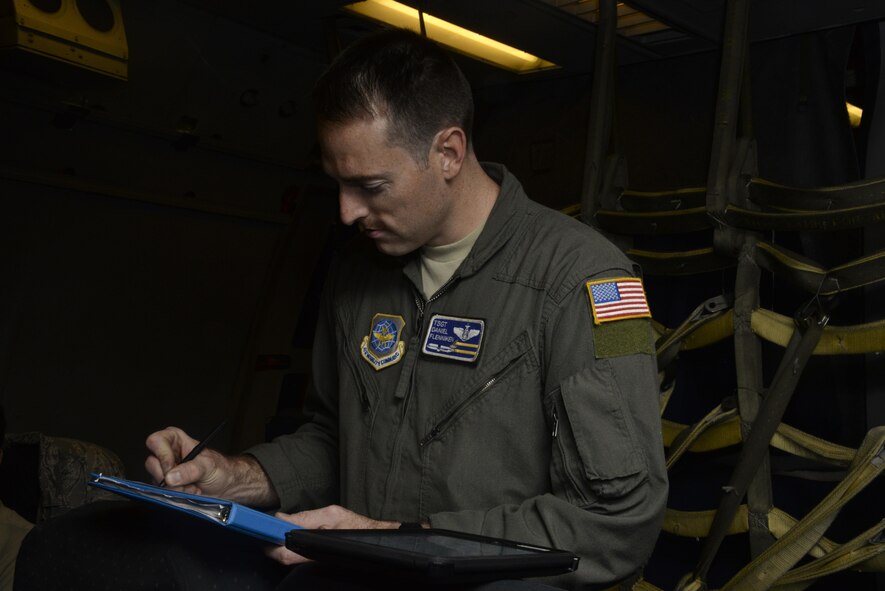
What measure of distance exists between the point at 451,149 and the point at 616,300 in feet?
1.55

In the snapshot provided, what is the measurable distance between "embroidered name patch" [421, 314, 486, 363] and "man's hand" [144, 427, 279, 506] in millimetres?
443

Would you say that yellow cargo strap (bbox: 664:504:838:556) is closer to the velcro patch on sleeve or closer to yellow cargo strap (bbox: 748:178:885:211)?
yellow cargo strap (bbox: 748:178:885:211)

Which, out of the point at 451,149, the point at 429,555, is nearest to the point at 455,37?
the point at 451,149

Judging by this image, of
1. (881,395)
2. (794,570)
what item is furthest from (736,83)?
(794,570)

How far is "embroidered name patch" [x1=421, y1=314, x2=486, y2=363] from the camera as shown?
6.29ft

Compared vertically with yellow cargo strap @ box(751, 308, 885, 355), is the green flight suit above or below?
below

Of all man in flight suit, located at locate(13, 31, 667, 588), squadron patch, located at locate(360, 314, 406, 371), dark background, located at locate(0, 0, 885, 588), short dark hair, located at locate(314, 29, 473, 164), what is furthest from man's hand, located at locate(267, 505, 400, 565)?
dark background, located at locate(0, 0, 885, 588)

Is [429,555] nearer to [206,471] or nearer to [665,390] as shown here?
[206,471]

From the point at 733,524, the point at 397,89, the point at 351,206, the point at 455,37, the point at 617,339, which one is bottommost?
the point at 733,524

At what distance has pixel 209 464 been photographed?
6.20 ft

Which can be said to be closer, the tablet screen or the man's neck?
the tablet screen

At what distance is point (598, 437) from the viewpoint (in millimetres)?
1691

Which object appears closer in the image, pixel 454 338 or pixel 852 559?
pixel 454 338

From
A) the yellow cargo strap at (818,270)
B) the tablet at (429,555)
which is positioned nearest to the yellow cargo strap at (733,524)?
the yellow cargo strap at (818,270)
